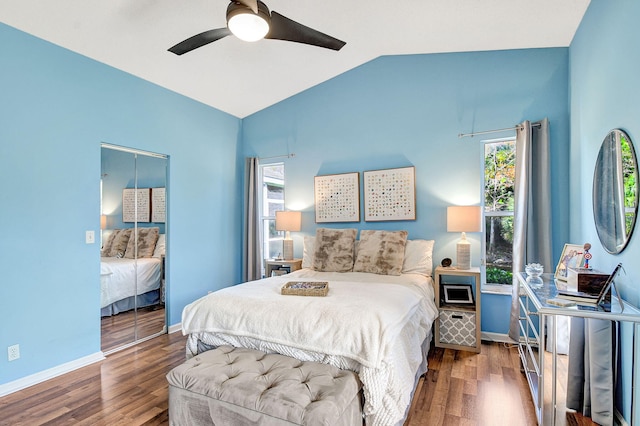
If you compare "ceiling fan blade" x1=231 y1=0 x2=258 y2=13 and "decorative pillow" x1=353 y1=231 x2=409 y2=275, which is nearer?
"ceiling fan blade" x1=231 y1=0 x2=258 y2=13

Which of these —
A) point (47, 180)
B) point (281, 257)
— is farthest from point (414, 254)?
point (47, 180)

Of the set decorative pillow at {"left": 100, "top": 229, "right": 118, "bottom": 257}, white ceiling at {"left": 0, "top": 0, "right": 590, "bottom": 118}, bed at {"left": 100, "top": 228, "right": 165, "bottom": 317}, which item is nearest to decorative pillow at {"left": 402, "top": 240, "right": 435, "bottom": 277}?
white ceiling at {"left": 0, "top": 0, "right": 590, "bottom": 118}

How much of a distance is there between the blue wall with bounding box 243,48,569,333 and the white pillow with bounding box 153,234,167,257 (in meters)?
1.65

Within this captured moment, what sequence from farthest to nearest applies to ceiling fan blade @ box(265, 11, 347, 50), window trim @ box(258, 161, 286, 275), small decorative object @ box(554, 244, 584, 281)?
window trim @ box(258, 161, 286, 275) → small decorative object @ box(554, 244, 584, 281) → ceiling fan blade @ box(265, 11, 347, 50)

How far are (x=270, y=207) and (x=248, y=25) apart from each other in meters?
3.23

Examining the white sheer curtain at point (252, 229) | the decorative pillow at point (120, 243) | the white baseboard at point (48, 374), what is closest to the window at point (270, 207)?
the white sheer curtain at point (252, 229)

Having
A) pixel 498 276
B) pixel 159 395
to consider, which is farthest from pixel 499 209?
pixel 159 395

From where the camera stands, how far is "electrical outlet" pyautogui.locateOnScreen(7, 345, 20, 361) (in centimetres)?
258

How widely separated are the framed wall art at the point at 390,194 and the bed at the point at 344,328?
0.98m

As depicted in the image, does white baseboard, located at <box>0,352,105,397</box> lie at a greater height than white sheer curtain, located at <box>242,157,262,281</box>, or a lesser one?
lesser

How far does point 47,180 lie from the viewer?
2.81 m

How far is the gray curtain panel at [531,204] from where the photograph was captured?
123 inches

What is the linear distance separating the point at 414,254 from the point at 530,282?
1.28m

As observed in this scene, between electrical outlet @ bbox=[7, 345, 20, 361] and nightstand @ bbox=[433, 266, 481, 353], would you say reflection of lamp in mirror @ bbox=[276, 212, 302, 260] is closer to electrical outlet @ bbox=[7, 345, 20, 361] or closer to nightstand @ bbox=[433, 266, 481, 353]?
nightstand @ bbox=[433, 266, 481, 353]
